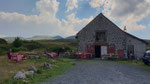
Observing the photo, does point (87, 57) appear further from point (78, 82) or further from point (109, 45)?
point (78, 82)

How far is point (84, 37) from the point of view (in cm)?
2558

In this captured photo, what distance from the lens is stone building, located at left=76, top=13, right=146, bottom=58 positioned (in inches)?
961

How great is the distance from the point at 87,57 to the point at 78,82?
1674 centimetres

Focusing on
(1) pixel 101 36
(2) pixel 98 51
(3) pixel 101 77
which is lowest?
(3) pixel 101 77

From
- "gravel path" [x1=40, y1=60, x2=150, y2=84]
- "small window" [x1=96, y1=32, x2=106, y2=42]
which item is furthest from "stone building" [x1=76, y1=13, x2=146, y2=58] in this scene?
"gravel path" [x1=40, y1=60, x2=150, y2=84]

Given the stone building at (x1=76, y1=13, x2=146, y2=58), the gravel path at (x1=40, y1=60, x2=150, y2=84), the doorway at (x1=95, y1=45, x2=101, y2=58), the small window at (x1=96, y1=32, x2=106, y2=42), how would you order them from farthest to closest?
the doorway at (x1=95, y1=45, x2=101, y2=58) → the small window at (x1=96, y1=32, x2=106, y2=42) → the stone building at (x1=76, y1=13, x2=146, y2=58) → the gravel path at (x1=40, y1=60, x2=150, y2=84)

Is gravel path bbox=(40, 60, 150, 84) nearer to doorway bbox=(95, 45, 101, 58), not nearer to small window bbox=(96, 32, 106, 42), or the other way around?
small window bbox=(96, 32, 106, 42)

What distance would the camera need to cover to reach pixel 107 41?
81.7 feet

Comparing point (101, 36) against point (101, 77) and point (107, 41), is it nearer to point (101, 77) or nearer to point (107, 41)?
point (107, 41)

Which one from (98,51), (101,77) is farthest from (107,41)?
(101,77)

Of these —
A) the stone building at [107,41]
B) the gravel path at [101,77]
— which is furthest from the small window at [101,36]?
the gravel path at [101,77]

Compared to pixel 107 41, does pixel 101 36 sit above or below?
above

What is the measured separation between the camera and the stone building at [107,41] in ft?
80.1

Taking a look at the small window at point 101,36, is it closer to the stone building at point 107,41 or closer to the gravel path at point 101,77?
the stone building at point 107,41
